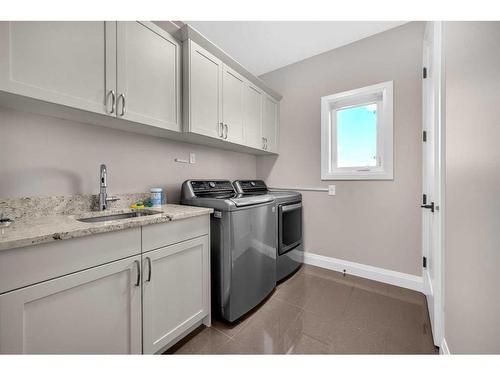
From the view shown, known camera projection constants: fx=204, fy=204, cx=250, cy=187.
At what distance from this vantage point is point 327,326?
1.46m

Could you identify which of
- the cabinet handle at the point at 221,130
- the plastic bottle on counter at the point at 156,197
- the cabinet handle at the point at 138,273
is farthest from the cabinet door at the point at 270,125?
the cabinet handle at the point at 138,273

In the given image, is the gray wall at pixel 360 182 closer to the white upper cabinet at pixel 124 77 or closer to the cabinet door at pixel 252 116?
the cabinet door at pixel 252 116

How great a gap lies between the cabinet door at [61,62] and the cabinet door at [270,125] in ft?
5.46

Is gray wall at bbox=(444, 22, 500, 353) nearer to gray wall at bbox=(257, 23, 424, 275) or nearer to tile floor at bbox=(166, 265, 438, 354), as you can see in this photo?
tile floor at bbox=(166, 265, 438, 354)

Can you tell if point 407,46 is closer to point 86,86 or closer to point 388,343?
point 388,343

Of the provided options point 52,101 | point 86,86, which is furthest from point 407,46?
point 52,101

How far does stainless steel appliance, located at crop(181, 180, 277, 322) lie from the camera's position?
1455 mm

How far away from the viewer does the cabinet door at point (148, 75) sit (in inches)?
50.0

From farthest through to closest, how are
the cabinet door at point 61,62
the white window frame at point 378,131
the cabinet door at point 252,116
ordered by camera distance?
1. the cabinet door at point 252,116
2. the white window frame at point 378,131
3. the cabinet door at point 61,62

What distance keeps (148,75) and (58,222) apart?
1049 millimetres

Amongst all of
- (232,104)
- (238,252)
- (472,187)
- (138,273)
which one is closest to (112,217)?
(138,273)

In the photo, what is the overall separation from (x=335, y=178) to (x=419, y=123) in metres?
0.90

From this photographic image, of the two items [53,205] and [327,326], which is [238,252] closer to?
[327,326]

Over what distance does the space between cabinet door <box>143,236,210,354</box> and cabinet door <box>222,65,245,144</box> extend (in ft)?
3.69
